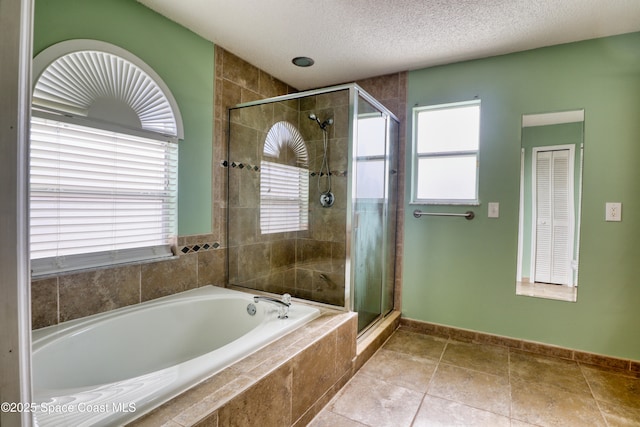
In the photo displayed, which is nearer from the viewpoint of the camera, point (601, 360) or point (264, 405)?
point (264, 405)

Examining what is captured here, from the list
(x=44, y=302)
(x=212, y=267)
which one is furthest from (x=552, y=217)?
(x=44, y=302)

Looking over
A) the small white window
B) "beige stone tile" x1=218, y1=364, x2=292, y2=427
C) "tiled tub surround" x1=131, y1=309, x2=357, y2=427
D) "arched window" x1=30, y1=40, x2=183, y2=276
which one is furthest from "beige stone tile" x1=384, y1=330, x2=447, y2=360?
"arched window" x1=30, y1=40, x2=183, y2=276

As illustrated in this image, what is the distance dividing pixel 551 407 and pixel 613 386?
59cm

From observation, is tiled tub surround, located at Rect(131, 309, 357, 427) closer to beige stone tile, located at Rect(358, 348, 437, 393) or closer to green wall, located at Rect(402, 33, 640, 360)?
beige stone tile, located at Rect(358, 348, 437, 393)

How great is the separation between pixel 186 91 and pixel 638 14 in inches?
114

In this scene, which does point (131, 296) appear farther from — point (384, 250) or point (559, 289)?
point (559, 289)

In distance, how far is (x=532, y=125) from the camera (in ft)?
7.84

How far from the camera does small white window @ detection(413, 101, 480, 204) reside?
2.61 metres

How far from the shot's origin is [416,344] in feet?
8.30

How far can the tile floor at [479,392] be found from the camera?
1.65 meters

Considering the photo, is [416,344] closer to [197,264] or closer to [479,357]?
[479,357]

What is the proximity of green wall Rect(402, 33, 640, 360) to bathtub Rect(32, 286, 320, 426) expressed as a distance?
133 cm

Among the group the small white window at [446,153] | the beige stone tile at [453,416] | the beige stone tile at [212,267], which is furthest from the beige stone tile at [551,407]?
the beige stone tile at [212,267]

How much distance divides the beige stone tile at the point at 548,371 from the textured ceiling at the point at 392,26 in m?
2.29
